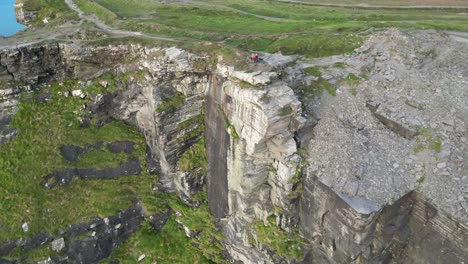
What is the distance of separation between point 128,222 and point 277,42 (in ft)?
67.3

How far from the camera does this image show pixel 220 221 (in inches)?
1109

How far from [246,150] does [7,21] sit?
6843 cm

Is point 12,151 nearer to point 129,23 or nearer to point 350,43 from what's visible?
point 129,23

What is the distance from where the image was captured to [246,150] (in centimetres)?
2255

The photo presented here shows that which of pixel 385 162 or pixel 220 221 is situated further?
pixel 220 221

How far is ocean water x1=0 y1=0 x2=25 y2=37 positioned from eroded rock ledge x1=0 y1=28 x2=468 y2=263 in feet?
Answer: 126

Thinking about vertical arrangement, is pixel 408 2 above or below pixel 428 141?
above

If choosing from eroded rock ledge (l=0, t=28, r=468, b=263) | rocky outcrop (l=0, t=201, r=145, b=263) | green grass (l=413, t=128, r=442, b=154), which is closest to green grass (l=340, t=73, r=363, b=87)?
eroded rock ledge (l=0, t=28, r=468, b=263)

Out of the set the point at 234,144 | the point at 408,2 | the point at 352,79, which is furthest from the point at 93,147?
the point at 408,2

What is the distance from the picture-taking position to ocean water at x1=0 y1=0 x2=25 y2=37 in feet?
206

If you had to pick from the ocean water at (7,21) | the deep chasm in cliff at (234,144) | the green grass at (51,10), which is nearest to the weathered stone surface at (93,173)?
the deep chasm in cliff at (234,144)

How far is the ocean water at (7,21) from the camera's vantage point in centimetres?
6273

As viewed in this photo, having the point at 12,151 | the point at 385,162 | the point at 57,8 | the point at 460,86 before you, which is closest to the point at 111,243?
the point at 12,151

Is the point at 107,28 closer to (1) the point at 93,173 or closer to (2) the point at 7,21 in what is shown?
(1) the point at 93,173
